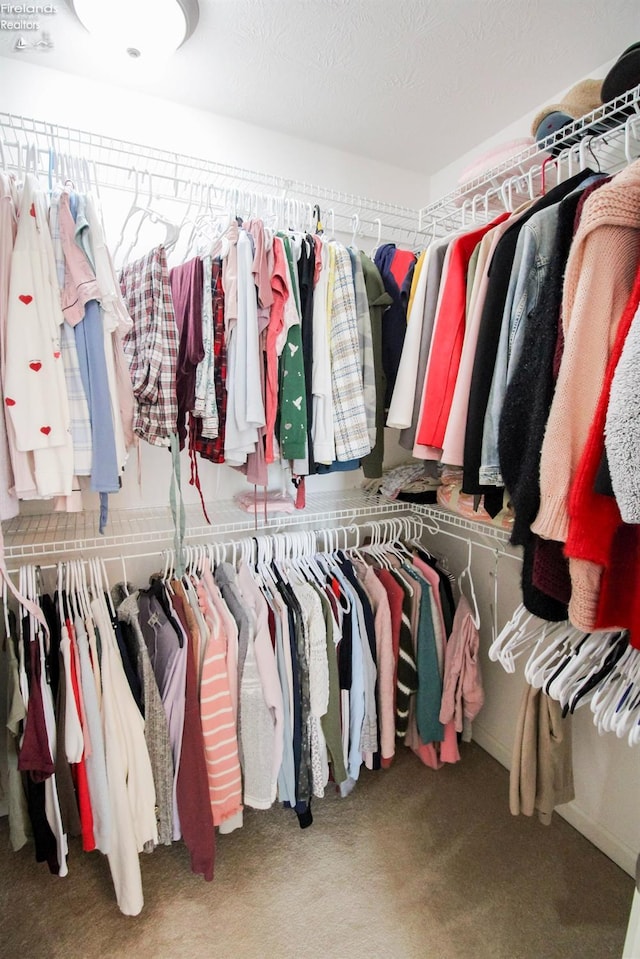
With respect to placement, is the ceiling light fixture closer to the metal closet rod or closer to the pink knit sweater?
the pink knit sweater

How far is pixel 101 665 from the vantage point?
1.23m

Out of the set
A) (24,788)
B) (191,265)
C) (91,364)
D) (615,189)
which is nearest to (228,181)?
(191,265)

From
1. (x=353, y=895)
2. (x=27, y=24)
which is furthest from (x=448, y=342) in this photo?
(x=353, y=895)

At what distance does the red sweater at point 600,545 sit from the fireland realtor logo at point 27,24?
1.64 meters

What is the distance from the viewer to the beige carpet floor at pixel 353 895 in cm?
122

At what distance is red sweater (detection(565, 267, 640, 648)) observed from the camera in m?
0.77

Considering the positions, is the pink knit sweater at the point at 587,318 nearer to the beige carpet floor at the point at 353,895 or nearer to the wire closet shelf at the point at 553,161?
the wire closet shelf at the point at 553,161

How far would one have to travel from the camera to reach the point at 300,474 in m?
1.33

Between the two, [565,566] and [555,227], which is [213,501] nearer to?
[565,566]

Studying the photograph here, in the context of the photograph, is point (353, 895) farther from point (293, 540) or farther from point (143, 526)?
point (143, 526)

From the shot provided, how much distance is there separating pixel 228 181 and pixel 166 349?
88 centimetres

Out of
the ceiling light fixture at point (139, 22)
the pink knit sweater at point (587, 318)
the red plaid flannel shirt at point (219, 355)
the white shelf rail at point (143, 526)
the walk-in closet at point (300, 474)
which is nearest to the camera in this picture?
the pink knit sweater at point (587, 318)

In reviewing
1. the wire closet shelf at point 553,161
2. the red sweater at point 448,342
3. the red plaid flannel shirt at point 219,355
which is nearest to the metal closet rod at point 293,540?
the red plaid flannel shirt at point 219,355

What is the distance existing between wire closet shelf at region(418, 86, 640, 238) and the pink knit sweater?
36 centimetres
